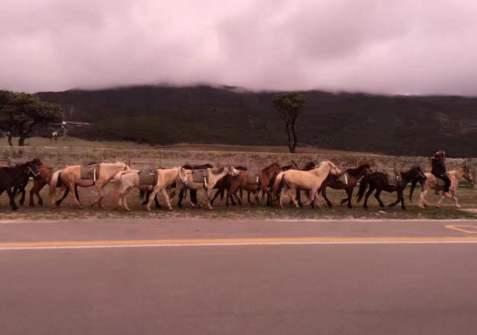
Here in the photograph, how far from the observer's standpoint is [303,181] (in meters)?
13.8

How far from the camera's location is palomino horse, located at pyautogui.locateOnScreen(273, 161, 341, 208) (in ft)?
45.4

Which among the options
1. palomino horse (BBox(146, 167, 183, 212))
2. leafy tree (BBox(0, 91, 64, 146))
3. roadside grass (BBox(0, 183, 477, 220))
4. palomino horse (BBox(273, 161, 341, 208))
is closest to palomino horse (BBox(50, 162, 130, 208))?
roadside grass (BBox(0, 183, 477, 220))

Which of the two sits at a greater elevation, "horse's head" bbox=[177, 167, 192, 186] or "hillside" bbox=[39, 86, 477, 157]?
"hillside" bbox=[39, 86, 477, 157]

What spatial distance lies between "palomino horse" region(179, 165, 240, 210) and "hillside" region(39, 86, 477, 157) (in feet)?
259

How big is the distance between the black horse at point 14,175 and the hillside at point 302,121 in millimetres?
77735

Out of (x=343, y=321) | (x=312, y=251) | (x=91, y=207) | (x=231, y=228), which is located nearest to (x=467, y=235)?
(x=312, y=251)

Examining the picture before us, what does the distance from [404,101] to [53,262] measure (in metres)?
140

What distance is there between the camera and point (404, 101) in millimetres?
131625

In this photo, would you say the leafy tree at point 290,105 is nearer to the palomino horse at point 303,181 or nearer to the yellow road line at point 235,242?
the palomino horse at point 303,181

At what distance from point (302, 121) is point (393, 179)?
117000mm

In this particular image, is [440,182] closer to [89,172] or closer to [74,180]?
[89,172]

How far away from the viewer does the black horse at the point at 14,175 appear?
12.4m

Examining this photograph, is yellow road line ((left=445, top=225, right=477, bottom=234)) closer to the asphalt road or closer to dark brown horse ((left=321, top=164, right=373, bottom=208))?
the asphalt road

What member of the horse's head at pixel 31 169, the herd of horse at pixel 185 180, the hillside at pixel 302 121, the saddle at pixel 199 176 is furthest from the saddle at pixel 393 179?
the hillside at pixel 302 121
